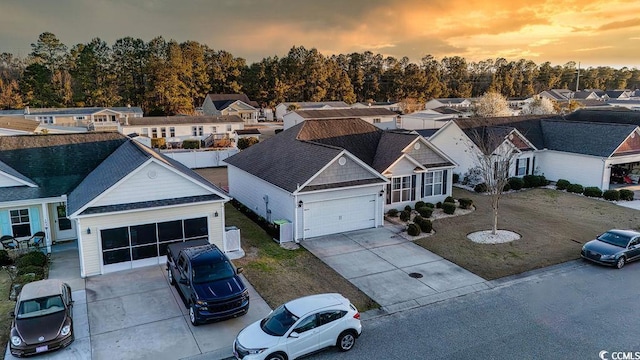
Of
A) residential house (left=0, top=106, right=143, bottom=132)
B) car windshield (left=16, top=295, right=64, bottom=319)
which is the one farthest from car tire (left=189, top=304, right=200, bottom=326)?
residential house (left=0, top=106, right=143, bottom=132)

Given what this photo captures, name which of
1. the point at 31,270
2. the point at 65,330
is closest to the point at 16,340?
the point at 65,330

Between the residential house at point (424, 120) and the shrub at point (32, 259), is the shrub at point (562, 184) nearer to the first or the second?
the residential house at point (424, 120)

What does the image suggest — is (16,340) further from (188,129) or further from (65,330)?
(188,129)

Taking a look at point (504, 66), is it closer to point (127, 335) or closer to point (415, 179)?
point (415, 179)

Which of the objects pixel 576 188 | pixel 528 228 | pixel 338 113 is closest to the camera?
pixel 528 228

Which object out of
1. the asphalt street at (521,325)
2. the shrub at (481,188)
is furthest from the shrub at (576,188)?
the asphalt street at (521,325)
